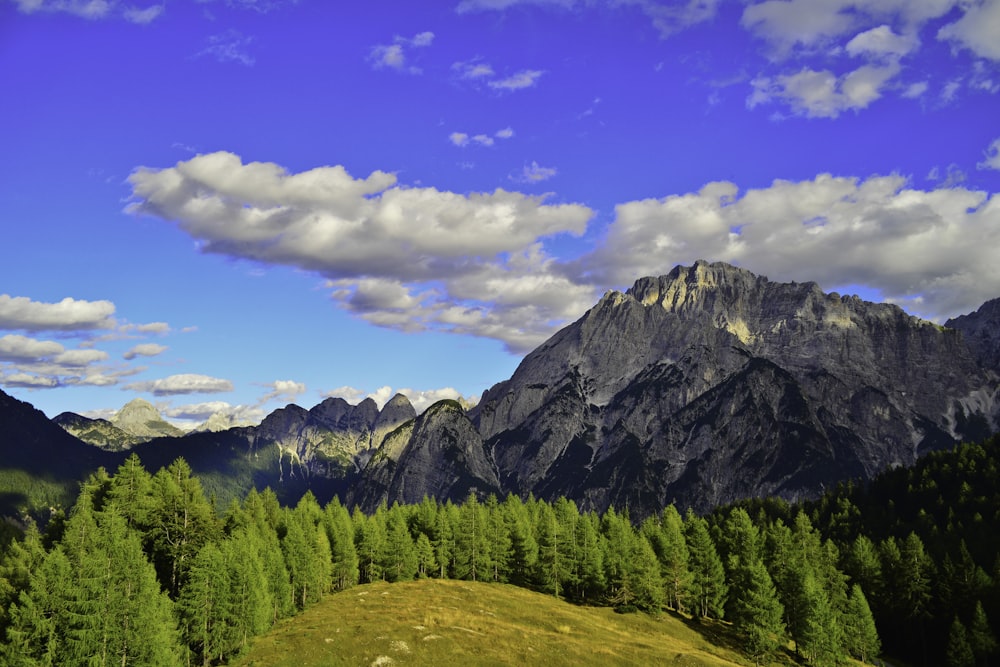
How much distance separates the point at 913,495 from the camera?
635 feet

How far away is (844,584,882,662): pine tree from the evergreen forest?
0.72 ft

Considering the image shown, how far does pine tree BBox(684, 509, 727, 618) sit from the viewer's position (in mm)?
114062

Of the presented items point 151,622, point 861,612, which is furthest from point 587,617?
point 151,622

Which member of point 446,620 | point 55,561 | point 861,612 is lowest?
point 861,612

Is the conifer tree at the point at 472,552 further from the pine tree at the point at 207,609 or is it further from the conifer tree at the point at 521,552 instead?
the pine tree at the point at 207,609

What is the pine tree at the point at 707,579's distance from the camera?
114 m

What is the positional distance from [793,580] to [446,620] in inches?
2052

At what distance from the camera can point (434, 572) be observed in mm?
126688

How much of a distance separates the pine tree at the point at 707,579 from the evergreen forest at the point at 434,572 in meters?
0.34

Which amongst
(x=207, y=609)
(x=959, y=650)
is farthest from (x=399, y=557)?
(x=959, y=650)

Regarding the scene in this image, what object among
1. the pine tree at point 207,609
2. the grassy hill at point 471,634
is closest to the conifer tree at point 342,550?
the grassy hill at point 471,634

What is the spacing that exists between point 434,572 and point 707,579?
154ft

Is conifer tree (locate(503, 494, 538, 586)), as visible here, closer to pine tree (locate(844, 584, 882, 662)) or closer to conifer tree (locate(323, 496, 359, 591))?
conifer tree (locate(323, 496, 359, 591))

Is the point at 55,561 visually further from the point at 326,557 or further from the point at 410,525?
the point at 410,525
